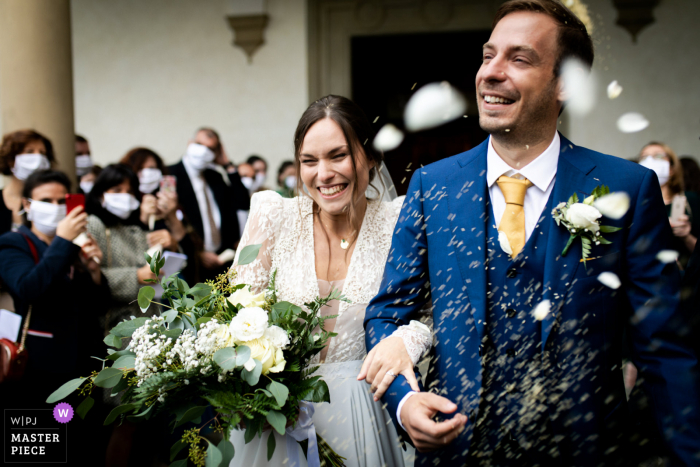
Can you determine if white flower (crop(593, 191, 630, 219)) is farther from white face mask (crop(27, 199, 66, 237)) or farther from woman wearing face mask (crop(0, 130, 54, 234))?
→ woman wearing face mask (crop(0, 130, 54, 234))

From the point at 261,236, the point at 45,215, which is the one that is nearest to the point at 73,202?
the point at 45,215

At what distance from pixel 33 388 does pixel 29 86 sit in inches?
101

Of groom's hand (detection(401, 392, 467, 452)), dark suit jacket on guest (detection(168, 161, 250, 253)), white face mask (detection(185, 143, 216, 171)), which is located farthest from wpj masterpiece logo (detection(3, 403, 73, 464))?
white face mask (detection(185, 143, 216, 171))

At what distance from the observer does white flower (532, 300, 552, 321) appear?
1.56m

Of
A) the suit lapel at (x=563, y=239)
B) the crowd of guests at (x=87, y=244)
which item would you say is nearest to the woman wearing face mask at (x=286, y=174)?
the crowd of guests at (x=87, y=244)

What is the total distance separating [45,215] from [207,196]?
7.03 feet

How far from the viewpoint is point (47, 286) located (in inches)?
123

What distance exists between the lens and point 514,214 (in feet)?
5.48

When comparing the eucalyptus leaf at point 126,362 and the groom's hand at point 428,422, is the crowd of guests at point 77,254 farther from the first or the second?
the groom's hand at point 428,422

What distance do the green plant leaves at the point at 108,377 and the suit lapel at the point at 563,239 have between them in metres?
1.30

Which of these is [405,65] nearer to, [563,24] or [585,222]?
[563,24]

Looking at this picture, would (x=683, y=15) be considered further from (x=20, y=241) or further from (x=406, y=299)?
(x=20, y=241)

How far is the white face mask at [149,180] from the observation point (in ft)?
15.1

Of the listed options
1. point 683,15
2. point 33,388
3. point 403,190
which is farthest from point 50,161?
point 683,15
